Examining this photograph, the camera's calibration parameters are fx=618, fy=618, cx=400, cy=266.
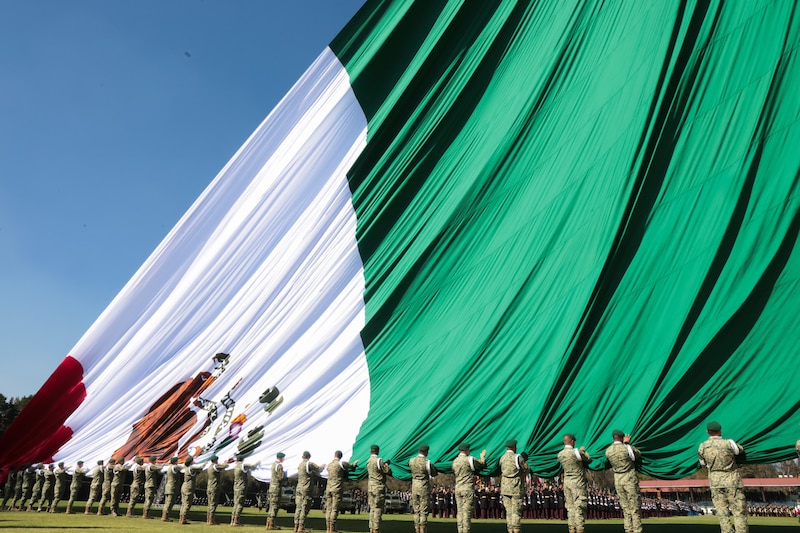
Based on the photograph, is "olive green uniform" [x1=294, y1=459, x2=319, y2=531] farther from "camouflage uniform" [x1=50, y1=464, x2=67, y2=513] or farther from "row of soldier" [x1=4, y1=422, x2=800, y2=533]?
"camouflage uniform" [x1=50, y1=464, x2=67, y2=513]

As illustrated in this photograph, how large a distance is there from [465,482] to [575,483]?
5.37 ft

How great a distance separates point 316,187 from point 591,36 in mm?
6241

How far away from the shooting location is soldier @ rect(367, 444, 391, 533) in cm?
981

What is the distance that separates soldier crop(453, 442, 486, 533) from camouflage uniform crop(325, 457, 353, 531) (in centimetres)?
200

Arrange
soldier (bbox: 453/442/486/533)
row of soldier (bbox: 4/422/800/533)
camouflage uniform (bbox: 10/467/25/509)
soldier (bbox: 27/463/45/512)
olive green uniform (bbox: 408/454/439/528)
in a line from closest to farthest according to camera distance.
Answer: row of soldier (bbox: 4/422/800/533)
soldier (bbox: 453/442/486/533)
olive green uniform (bbox: 408/454/439/528)
soldier (bbox: 27/463/45/512)
camouflage uniform (bbox: 10/467/25/509)

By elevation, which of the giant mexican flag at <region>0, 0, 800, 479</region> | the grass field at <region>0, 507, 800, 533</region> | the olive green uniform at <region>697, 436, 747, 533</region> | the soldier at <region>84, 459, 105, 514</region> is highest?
the giant mexican flag at <region>0, 0, 800, 479</region>

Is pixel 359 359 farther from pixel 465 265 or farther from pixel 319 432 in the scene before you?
pixel 465 265

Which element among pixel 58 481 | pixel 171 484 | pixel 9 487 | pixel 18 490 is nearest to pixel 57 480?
pixel 58 481

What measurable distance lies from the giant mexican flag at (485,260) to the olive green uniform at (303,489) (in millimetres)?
448

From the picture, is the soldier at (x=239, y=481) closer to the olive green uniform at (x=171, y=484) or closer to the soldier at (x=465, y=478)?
the olive green uniform at (x=171, y=484)

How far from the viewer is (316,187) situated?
529 inches

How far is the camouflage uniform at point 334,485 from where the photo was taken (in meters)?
10.3

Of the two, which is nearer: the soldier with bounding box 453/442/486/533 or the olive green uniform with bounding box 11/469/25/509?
the soldier with bounding box 453/442/486/533

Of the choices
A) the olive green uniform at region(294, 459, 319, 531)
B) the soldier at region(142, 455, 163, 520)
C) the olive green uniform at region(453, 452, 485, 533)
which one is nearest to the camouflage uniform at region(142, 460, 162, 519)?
the soldier at region(142, 455, 163, 520)
